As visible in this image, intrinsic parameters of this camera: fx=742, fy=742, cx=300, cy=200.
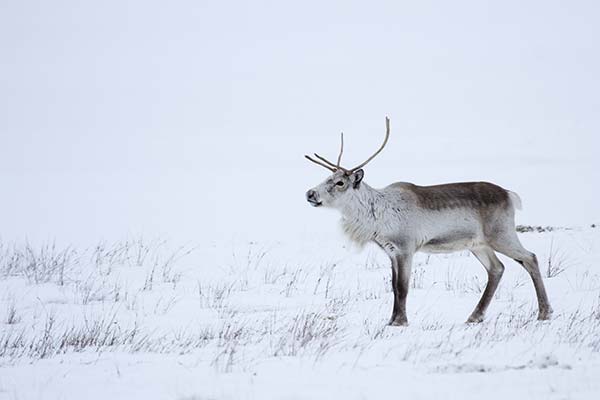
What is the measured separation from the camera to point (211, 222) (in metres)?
22.1

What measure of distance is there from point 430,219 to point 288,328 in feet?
7.20

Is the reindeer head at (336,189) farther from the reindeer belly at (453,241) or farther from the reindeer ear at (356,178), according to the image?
the reindeer belly at (453,241)

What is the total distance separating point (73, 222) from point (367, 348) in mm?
15404

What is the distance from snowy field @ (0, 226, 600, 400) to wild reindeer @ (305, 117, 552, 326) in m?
0.64

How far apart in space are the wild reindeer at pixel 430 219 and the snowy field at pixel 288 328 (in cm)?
64

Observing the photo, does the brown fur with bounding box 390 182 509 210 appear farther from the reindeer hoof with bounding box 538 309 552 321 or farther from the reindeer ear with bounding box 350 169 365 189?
the reindeer hoof with bounding box 538 309 552 321

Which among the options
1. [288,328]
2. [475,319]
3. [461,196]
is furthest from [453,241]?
[288,328]

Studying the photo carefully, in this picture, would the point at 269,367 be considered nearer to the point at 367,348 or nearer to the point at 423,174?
the point at 367,348

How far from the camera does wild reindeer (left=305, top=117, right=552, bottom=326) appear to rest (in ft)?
27.3

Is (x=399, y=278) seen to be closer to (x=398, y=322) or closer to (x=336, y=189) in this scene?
(x=398, y=322)

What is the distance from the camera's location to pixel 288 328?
7.29 meters

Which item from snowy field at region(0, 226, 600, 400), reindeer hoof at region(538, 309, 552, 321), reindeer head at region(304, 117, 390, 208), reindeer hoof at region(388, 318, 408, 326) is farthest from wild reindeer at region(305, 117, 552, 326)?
snowy field at region(0, 226, 600, 400)

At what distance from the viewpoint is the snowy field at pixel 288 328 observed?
4.93 m

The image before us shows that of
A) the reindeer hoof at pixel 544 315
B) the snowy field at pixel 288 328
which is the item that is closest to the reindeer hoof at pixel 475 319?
the snowy field at pixel 288 328
